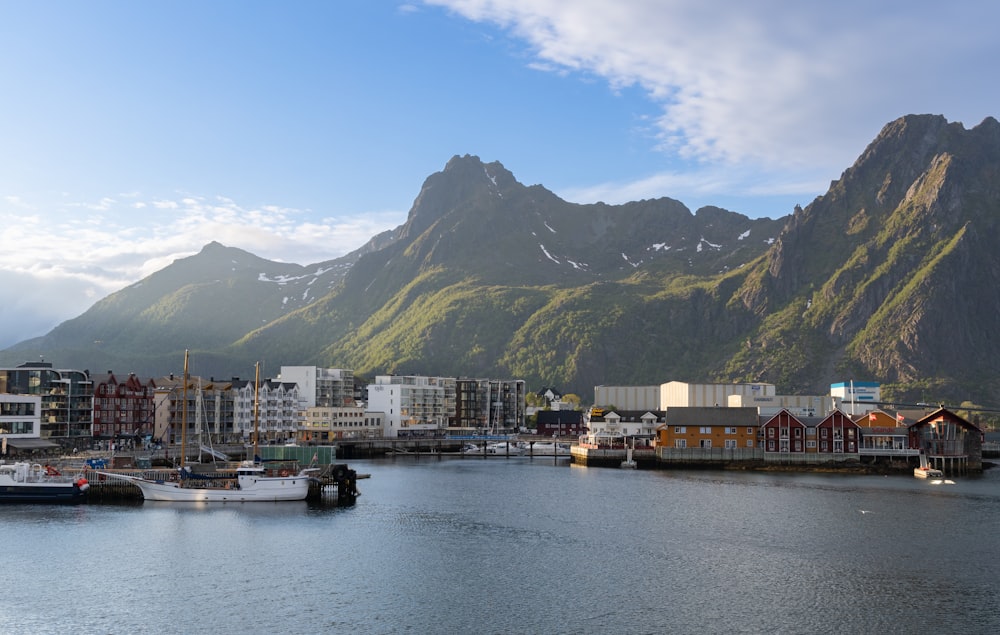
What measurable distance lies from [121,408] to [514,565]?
109m

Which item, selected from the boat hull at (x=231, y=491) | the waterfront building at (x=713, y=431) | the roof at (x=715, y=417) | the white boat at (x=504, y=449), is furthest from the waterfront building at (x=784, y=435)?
the boat hull at (x=231, y=491)

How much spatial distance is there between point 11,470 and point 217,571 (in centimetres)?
4404

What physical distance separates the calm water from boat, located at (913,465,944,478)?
94.2 ft

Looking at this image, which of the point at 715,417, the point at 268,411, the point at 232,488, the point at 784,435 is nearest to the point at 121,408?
the point at 268,411

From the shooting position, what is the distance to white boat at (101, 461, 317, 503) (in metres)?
93.9

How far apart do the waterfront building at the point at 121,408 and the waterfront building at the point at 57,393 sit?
2046 mm

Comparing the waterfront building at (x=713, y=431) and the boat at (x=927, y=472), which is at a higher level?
the waterfront building at (x=713, y=431)

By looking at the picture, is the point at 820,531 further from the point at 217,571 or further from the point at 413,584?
the point at 217,571

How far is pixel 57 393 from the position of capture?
13938cm

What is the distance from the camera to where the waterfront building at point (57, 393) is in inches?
5354

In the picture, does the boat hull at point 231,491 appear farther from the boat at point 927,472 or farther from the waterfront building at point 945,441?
the waterfront building at point 945,441

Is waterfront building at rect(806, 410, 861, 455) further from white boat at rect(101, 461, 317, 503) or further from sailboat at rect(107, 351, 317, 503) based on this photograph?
sailboat at rect(107, 351, 317, 503)

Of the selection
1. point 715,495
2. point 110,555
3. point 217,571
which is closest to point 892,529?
point 715,495

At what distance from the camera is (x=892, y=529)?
78.8 metres
